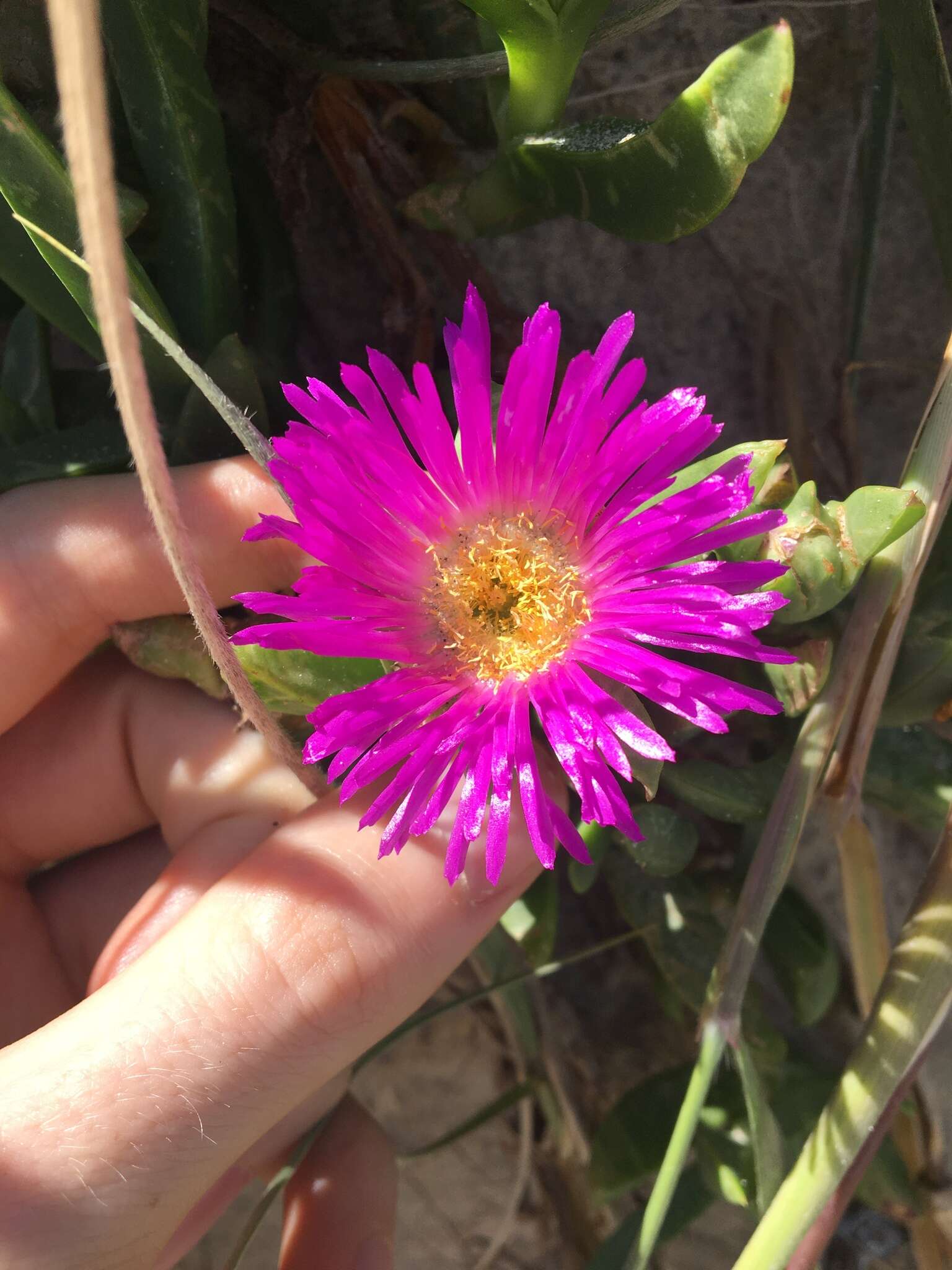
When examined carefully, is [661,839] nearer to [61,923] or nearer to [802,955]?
[802,955]

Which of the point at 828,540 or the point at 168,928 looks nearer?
the point at 828,540

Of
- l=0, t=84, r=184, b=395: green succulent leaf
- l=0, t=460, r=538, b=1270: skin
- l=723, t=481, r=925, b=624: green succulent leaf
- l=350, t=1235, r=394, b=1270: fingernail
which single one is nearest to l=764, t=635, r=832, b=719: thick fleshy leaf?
l=723, t=481, r=925, b=624: green succulent leaf

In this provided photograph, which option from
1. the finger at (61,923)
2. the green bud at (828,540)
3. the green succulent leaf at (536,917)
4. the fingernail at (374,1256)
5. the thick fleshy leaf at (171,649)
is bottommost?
the fingernail at (374,1256)

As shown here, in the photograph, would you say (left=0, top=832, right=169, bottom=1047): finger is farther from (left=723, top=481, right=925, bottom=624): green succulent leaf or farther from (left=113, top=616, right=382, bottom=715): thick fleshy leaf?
(left=723, top=481, right=925, bottom=624): green succulent leaf

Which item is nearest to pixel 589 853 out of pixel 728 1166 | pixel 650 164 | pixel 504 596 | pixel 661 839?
pixel 661 839

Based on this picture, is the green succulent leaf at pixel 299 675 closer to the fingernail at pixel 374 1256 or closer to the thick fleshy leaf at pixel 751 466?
the thick fleshy leaf at pixel 751 466

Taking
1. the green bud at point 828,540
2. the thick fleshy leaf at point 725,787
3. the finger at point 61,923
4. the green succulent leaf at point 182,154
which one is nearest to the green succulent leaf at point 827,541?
the green bud at point 828,540

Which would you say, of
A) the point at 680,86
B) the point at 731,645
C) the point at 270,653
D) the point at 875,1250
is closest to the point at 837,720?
the point at 731,645
